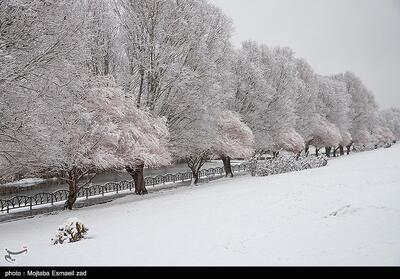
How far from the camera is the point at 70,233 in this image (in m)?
10.5

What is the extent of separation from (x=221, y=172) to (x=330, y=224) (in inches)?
1277

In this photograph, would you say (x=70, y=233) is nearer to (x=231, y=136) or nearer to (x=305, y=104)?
(x=231, y=136)

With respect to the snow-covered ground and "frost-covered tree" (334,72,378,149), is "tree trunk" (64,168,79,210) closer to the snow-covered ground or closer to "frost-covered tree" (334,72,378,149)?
the snow-covered ground

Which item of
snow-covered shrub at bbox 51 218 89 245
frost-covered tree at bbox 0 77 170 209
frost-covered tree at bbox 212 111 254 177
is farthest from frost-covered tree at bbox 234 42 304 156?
snow-covered shrub at bbox 51 218 89 245

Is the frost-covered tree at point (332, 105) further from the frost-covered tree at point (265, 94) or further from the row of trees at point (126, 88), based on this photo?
the row of trees at point (126, 88)

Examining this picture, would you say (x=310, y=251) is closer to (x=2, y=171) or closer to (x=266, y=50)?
(x=2, y=171)

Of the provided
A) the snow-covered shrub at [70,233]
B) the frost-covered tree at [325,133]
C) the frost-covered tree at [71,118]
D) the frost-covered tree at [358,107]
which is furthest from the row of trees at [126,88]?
the frost-covered tree at [358,107]

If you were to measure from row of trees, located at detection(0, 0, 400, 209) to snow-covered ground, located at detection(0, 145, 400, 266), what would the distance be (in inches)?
178

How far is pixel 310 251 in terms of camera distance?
6.71 meters

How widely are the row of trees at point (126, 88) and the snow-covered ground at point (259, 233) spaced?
4.51 m

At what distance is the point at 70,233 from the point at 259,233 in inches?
237

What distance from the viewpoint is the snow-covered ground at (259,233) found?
6.72m
